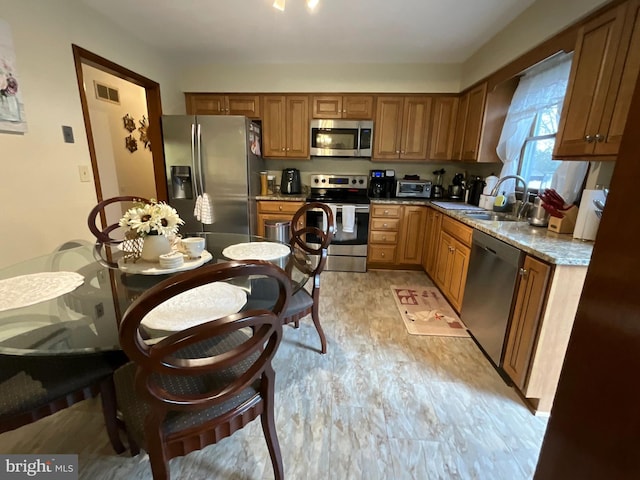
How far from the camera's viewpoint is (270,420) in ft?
3.45

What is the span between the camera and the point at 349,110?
11.5 ft

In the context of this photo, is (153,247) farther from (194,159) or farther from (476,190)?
(476,190)

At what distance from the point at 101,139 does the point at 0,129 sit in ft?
7.31

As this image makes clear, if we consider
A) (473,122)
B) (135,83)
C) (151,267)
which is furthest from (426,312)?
(135,83)

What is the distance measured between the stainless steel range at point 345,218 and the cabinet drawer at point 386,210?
121 mm

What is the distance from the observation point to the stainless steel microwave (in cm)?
348

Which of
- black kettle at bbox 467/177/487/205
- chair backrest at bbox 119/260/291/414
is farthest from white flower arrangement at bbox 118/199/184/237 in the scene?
black kettle at bbox 467/177/487/205

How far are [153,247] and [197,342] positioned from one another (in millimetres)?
933

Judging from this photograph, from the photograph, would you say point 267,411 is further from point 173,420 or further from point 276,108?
point 276,108

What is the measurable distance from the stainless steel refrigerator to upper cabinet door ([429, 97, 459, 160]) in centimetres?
222

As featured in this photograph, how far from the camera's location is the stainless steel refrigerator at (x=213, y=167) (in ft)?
10.0

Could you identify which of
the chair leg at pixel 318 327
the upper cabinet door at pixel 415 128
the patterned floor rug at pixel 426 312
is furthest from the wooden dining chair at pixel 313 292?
the upper cabinet door at pixel 415 128
